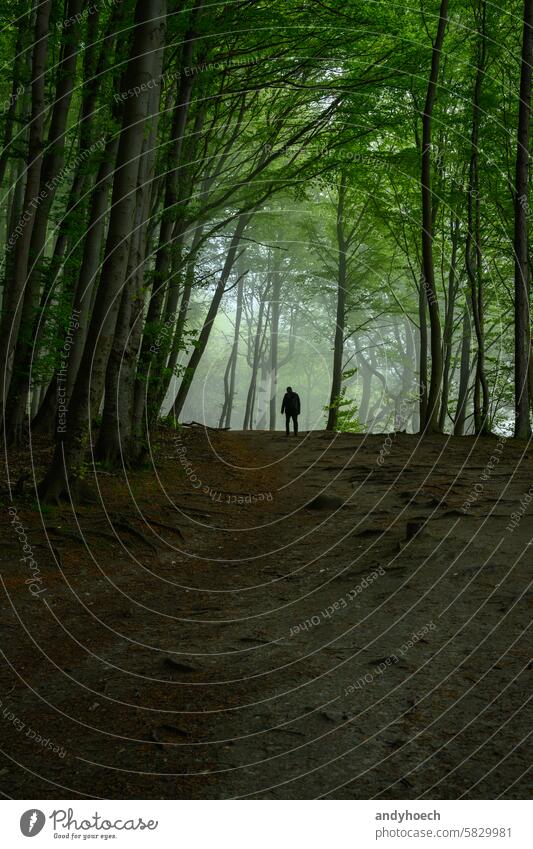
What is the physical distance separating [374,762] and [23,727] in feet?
8.34

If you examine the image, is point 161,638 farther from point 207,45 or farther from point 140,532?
point 207,45

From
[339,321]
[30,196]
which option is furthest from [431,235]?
[30,196]

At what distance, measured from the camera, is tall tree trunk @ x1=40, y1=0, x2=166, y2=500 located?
415 inches

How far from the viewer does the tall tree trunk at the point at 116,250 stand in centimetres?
1054

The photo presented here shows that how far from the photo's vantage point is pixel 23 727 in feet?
17.2

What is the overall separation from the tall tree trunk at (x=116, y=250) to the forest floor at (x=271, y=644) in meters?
0.83

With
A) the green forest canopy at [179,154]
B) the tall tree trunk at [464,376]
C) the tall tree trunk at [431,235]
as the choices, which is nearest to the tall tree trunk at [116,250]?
the green forest canopy at [179,154]
